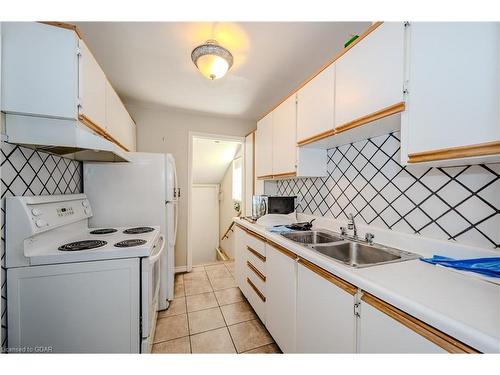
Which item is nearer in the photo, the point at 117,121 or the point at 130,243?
the point at 130,243

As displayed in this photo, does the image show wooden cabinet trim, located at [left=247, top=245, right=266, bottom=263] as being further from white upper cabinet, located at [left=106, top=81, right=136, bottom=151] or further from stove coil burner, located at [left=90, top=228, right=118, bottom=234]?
white upper cabinet, located at [left=106, top=81, right=136, bottom=151]

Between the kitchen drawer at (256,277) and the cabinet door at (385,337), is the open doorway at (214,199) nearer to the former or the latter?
the kitchen drawer at (256,277)

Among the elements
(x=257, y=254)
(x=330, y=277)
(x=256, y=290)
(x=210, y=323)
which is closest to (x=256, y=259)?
(x=257, y=254)

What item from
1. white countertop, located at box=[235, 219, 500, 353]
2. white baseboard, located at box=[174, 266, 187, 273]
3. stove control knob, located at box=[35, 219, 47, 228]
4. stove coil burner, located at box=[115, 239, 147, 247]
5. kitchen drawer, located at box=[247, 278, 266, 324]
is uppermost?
stove control knob, located at box=[35, 219, 47, 228]

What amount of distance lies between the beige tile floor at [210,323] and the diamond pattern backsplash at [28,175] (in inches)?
40.5

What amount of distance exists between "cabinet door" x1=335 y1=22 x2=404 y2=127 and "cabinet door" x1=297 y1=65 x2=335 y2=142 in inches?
2.3

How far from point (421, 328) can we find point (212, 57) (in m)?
1.86

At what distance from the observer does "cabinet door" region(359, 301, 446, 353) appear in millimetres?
645

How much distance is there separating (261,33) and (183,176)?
2.15 metres

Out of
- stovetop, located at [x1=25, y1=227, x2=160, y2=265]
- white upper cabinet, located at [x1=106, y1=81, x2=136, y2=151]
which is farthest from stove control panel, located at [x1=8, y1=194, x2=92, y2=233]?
white upper cabinet, located at [x1=106, y1=81, x2=136, y2=151]

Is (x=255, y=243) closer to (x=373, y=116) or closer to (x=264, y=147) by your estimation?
(x=264, y=147)

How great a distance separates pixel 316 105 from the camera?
5.18 feet
